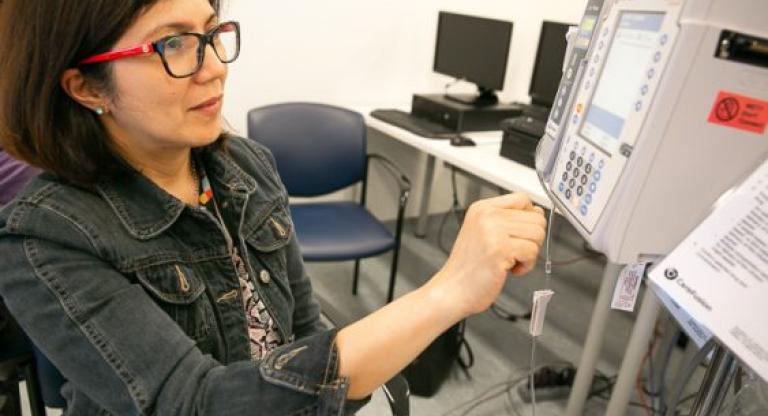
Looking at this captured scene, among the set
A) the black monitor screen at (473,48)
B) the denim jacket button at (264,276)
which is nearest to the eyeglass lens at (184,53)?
the denim jacket button at (264,276)

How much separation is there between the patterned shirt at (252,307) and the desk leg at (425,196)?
7.05 feet

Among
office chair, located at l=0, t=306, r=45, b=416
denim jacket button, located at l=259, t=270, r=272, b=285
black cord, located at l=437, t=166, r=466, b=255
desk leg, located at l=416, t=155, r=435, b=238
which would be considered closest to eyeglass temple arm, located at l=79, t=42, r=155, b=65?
denim jacket button, located at l=259, t=270, r=272, b=285

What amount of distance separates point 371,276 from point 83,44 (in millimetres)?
2063

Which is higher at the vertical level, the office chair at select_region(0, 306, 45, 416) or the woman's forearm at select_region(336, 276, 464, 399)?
the woman's forearm at select_region(336, 276, 464, 399)

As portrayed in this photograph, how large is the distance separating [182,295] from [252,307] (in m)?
0.17

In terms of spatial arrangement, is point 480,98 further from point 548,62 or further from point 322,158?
point 322,158

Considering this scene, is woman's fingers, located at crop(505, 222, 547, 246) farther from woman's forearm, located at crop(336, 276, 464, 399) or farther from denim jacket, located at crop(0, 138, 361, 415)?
denim jacket, located at crop(0, 138, 361, 415)

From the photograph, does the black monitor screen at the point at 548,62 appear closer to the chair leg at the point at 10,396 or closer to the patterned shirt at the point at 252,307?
the patterned shirt at the point at 252,307

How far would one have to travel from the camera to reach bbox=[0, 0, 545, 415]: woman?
0.70 metres

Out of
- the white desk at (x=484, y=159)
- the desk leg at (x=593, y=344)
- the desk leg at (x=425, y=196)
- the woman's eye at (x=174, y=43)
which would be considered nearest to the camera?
the woman's eye at (x=174, y=43)

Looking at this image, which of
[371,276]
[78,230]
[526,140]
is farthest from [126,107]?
[371,276]

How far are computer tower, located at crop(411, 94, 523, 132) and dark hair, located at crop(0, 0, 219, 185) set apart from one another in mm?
1823

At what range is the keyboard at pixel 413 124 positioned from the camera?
2375 mm

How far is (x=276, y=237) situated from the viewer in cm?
106
